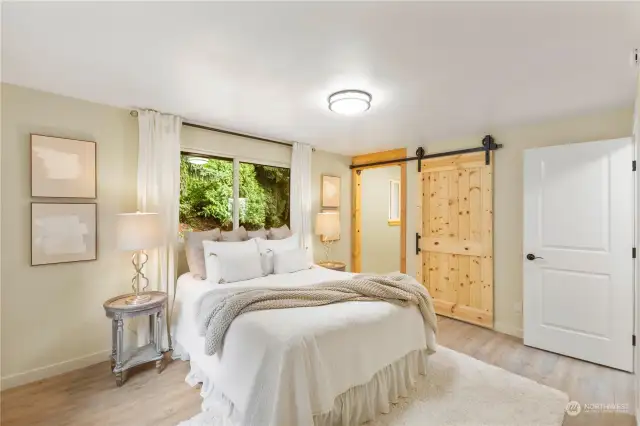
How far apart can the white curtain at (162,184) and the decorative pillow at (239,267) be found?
0.63 m

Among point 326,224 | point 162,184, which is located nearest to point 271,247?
point 326,224

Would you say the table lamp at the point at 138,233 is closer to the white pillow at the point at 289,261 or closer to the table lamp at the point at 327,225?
the white pillow at the point at 289,261

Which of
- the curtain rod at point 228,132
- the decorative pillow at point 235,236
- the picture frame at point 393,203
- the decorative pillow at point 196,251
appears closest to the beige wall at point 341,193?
the curtain rod at point 228,132

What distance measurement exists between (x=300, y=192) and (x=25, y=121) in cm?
291

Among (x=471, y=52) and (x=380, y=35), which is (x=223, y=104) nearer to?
(x=380, y=35)

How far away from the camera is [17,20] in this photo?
1.61 meters

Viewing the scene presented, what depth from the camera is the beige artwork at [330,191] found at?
4.87 meters

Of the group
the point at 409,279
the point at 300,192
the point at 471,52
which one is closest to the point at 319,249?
the point at 300,192

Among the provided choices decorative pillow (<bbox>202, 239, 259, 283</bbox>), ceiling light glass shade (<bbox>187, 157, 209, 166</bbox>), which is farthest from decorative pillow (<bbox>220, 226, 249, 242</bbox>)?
ceiling light glass shade (<bbox>187, 157, 209, 166</bbox>)

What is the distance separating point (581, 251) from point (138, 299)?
13.7ft

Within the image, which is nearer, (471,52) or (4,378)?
(471,52)

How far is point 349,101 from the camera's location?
2.54 m

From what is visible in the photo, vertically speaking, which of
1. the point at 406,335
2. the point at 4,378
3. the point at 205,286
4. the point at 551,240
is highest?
the point at 551,240

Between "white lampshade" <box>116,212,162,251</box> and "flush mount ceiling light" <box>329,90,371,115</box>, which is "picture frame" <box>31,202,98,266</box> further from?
"flush mount ceiling light" <box>329,90,371,115</box>
